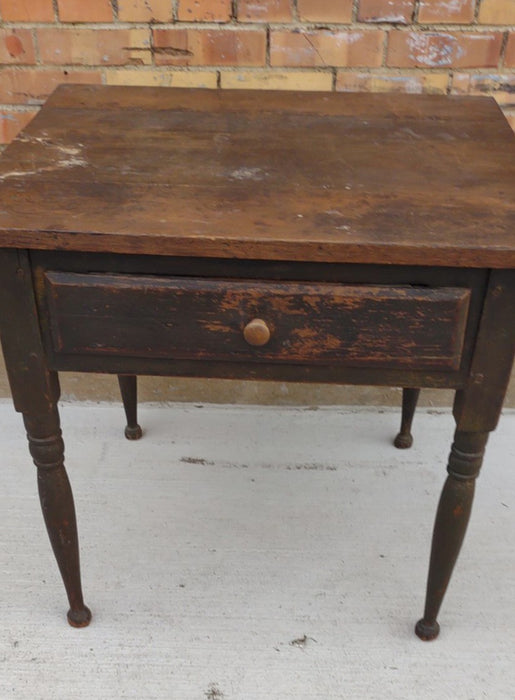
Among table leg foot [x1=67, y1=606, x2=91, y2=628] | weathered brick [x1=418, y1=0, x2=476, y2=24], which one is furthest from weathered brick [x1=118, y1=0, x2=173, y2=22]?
table leg foot [x1=67, y1=606, x2=91, y2=628]

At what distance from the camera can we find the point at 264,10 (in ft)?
5.32

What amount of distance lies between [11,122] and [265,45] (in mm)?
567

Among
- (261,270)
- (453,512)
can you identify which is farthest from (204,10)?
(453,512)

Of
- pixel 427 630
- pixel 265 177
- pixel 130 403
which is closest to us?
pixel 265 177

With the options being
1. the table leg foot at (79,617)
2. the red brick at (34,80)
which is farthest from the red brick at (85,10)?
the table leg foot at (79,617)

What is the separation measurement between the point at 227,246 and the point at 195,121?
451mm

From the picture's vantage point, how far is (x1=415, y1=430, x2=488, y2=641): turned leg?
48.5 inches

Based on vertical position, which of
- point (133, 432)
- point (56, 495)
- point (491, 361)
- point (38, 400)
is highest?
point (491, 361)

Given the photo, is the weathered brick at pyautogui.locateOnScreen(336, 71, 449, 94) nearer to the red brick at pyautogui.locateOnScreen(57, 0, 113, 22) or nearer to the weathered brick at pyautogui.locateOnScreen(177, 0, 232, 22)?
the weathered brick at pyautogui.locateOnScreen(177, 0, 232, 22)

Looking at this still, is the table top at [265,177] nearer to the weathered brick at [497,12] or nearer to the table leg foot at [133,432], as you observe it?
the weathered brick at [497,12]

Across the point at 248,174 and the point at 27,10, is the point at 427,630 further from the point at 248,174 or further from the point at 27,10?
the point at 27,10

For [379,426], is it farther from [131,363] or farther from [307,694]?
[131,363]

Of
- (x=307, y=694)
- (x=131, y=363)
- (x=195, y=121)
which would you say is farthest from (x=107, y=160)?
(x=307, y=694)

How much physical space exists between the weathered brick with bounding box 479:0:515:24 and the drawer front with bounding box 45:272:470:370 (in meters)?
0.82
